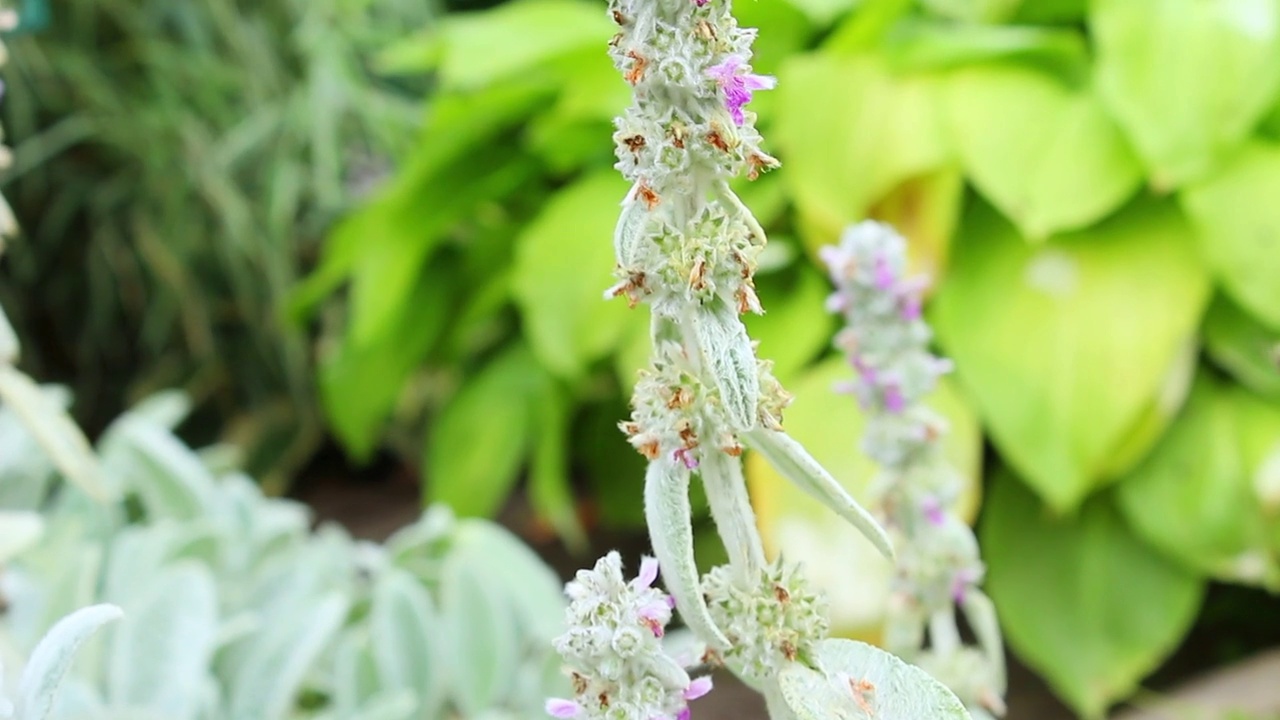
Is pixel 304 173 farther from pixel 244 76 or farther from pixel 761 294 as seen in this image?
pixel 761 294

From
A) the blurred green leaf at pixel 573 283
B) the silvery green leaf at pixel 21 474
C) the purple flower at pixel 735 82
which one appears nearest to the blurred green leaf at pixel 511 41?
the blurred green leaf at pixel 573 283

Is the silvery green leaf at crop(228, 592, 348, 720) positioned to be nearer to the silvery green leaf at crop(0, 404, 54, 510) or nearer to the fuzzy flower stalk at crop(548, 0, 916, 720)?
the silvery green leaf at crop(0, 404, 54, 510)

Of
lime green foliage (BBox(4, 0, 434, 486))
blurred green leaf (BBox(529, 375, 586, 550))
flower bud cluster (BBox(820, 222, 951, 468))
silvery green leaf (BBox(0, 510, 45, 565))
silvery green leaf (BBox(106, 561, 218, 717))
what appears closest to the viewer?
flower bud cluster (BBox(820, 222, 951, 468))

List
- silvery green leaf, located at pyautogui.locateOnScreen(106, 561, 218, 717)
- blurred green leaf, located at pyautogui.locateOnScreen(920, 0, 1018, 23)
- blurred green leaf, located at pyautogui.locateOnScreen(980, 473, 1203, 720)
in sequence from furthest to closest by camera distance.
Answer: blurred green leaf, located at pyautogui.locateOnScreen(920, 0, 1018, 23) → blurred green leaf, located at pyautogui.locateOnScreen(980, 473, 1203, 720) → silvery green leaf, located at pyautogui.locateOnScreen(106, 561, 218, 717)

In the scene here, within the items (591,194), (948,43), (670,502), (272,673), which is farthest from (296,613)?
(948,43)

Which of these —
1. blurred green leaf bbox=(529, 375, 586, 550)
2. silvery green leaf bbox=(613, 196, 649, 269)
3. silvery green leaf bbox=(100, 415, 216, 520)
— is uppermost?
silvery green leaf bbox=(613, 196, 649, 269)

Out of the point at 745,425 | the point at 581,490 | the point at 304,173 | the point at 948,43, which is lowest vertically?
the point at 581,490

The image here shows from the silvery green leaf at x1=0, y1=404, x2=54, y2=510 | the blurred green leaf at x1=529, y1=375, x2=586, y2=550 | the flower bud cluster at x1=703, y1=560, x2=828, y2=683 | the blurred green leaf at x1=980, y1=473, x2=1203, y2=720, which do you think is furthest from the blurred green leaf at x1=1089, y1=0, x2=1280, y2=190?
the silvery green leaf at x1=0, y1=404, x2=54, y2=510

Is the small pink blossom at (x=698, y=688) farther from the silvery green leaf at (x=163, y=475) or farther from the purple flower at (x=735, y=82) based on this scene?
the silvery green leaf at (x=163, y=475)
